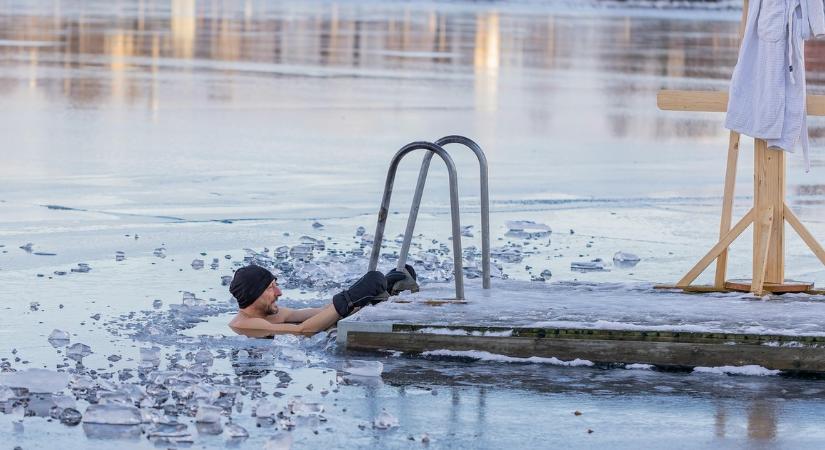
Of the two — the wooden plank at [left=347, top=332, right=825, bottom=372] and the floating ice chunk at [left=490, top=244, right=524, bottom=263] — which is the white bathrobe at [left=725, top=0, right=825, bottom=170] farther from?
the floating ice chunk at [left=490, top=244, right=524, bottom=263]

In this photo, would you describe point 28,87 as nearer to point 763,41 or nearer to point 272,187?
point 272,187

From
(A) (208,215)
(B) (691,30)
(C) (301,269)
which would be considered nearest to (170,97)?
(A) (208,215)

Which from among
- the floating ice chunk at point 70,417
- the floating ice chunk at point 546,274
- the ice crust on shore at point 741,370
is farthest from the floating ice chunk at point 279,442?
the floating ice chunk at point 546,274

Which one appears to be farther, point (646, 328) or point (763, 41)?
point (763, 41)

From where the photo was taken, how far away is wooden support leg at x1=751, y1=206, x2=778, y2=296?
29.9ft

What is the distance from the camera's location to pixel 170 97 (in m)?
22.8

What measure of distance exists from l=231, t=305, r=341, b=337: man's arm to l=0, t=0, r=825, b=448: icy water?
123mm

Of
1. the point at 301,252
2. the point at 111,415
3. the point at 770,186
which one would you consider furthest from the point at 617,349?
the point at 301,252

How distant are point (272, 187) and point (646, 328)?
691 centimetres

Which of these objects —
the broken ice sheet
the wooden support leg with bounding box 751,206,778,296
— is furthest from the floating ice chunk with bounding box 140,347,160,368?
the broken ice sheet

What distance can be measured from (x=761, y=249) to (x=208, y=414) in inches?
138

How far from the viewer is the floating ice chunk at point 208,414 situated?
22.6 ft

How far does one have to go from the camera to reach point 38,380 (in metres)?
7.38

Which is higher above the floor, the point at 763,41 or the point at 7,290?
the point at 763,41
